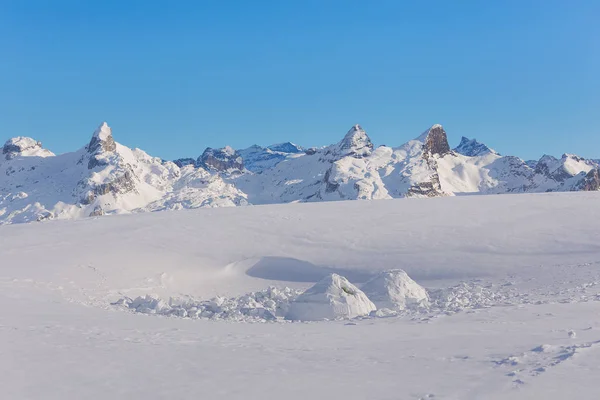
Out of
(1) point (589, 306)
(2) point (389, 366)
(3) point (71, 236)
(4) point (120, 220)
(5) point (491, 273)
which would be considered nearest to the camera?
(2) point (389, 366)

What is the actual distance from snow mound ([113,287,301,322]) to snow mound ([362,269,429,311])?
2.79 m

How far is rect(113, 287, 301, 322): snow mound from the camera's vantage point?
55.5 feet

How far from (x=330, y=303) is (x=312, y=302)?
0.62 metres

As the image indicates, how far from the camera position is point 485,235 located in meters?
25.5

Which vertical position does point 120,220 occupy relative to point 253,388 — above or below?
above

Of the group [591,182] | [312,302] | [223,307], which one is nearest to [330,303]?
[312,302]

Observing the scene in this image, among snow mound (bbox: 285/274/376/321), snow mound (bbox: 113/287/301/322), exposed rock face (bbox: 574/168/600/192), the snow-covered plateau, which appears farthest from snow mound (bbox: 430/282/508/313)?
exposed rock face (bbox: 574/168/600/192)

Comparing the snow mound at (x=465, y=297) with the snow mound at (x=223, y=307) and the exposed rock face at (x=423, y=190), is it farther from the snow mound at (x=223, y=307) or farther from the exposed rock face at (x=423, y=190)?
the exposed rock face at (x=423, y=190)

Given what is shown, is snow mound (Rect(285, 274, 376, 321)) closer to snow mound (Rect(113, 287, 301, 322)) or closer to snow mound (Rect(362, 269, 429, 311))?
snow mound (Rect(113, 287, 301, 322))

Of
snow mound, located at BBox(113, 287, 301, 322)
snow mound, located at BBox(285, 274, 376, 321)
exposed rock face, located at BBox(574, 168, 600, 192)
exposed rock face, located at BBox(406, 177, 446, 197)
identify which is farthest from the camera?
exposed rock face, located at BBox(406, 177, 446, 197)

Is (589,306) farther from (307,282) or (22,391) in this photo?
(22,391)

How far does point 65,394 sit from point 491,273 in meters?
17.1

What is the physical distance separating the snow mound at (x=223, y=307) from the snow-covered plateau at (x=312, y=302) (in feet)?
0.27

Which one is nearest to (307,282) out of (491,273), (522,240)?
(491,273)
